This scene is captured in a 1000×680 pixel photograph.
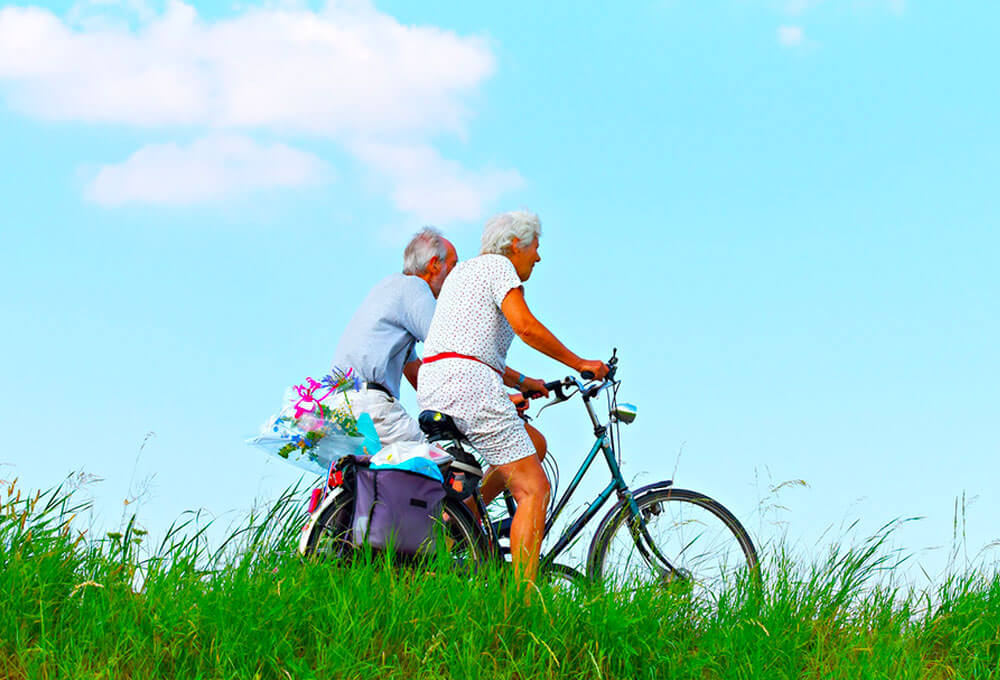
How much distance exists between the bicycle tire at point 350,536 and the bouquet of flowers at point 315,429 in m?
0.79

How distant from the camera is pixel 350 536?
211 inches

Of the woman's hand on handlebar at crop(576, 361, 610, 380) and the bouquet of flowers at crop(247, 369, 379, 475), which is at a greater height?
the woman's hand on handlebar at crop(576, 361, 610, 380)

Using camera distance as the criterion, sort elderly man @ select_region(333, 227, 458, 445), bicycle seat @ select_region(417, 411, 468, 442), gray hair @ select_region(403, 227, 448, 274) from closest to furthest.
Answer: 1. bicycle seat @ select_region(417, 411, 468, 442)
2. elderly man @ select_region(333, 227, 458, 445)
3. gray hair @ select_region(403, 227, 448, 274)

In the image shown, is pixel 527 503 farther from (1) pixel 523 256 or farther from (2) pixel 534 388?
(1) pixel 523 256

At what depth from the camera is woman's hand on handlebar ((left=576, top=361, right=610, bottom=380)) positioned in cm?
571

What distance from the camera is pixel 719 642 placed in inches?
193

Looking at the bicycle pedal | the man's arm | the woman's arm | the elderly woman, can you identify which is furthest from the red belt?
the man's arm

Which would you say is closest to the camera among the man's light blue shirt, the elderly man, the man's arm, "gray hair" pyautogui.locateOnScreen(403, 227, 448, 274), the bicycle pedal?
the bicycle pedal

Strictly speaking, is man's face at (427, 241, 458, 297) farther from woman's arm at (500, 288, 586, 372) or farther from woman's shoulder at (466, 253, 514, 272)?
woman's arm at (500, 288, 586, 372)

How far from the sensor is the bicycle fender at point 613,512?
5.87 metres

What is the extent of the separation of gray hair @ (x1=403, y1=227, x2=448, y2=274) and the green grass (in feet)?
6.68

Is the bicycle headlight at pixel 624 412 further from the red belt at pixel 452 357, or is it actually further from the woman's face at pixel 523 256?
the woman's face at pixel 523 256

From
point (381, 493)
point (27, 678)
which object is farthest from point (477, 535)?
point (27, 678)

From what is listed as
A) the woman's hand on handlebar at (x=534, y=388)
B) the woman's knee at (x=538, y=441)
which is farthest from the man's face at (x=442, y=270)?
the woman's knee at (x=538, y=441)
